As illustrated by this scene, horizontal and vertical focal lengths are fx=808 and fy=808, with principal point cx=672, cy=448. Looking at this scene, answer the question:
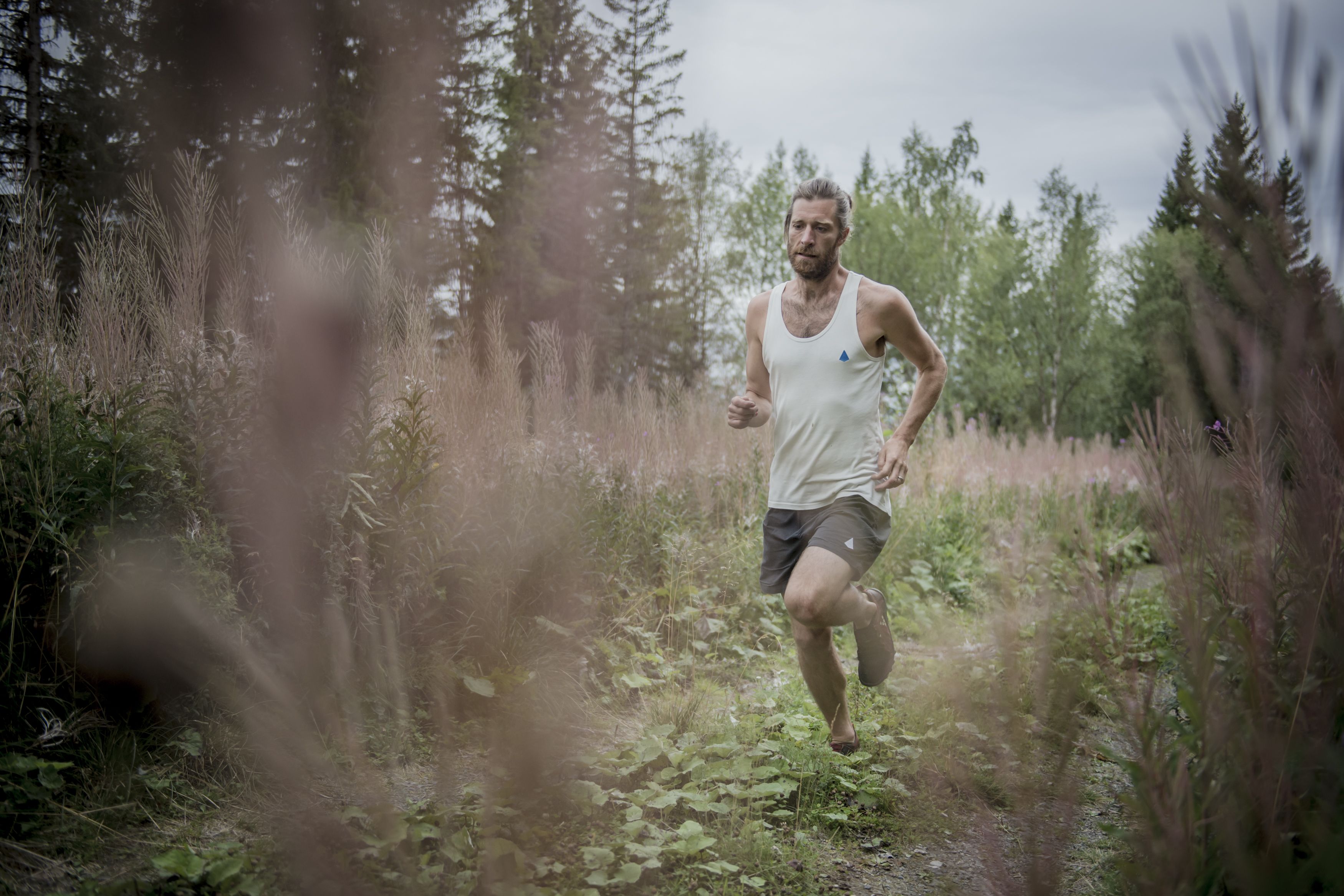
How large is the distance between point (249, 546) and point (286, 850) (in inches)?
96.1

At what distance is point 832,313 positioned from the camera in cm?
344

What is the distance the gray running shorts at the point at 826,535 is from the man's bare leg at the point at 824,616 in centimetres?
7

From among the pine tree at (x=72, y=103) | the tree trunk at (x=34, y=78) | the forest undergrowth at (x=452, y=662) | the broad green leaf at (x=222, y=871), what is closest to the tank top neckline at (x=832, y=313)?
the forest undergrowth at (x=452, y=662)

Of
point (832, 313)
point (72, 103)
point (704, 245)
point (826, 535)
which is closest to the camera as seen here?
point (826, 535)

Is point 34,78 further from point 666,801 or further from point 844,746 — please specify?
point 844,746

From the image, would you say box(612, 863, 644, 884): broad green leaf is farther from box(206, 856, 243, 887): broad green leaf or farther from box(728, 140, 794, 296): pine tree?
box(728, 140, 794, 296): pine tree

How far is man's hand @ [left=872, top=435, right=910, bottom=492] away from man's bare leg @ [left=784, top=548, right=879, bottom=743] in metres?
0.39

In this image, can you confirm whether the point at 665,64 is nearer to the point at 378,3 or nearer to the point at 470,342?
the point at 378,3

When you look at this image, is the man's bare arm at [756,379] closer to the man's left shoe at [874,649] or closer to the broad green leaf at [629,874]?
the man's left shoe at [874,649]

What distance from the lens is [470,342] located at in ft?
19.0

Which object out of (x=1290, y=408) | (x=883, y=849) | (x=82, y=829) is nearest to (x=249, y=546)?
(x=82, y=829)

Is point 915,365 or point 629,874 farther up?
point 915,365

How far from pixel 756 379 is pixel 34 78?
29.9ft

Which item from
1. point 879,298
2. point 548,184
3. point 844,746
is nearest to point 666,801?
point 844,746
